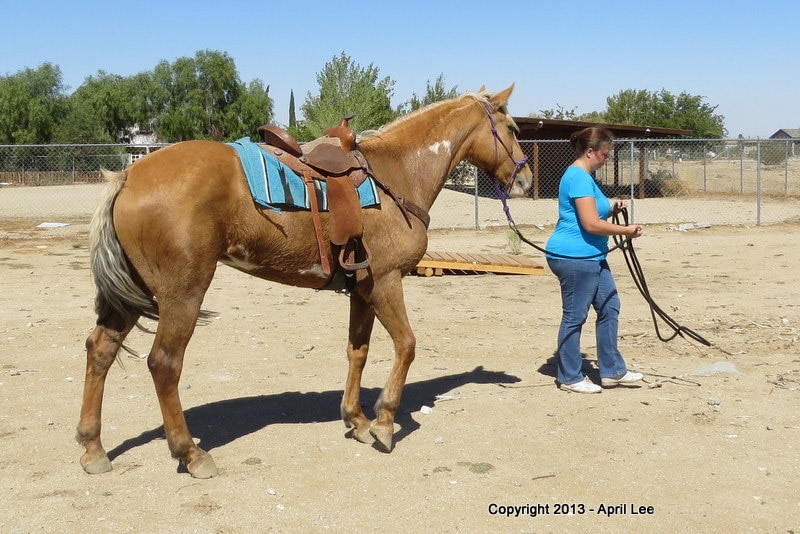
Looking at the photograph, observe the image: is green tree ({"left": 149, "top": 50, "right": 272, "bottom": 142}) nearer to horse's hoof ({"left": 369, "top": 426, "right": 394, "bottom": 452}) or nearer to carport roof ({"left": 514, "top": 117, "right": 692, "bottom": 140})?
carport roof ({"left": 514, "top": 117, "right": 692, "bottom": 140})

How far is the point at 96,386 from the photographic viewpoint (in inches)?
180

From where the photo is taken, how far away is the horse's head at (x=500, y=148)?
218 inches

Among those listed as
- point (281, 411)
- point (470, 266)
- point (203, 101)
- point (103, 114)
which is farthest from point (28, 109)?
point (281, 411)

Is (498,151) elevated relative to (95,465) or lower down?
elevated

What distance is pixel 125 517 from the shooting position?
12.9 ft

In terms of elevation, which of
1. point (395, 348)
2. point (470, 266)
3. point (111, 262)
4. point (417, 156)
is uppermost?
point (417, 156)

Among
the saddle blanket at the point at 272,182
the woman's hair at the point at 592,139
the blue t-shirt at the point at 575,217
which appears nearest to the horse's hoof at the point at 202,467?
the saddle blanket at the point at 272,182

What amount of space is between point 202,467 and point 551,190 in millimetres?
27709

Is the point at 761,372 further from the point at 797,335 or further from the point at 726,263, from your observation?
the point at 726,263

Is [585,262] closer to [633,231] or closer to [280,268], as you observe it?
[633,231]

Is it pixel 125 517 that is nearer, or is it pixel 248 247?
pixel 125 517

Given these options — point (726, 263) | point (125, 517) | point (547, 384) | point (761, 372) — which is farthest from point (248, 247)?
point (726, 263)

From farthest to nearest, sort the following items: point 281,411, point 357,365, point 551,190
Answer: point 551,190 < point 281,411 < point 357,365

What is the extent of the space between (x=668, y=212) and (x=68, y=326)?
19.2 m
